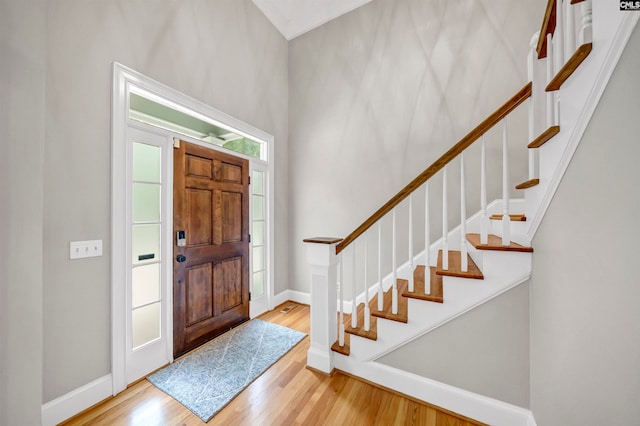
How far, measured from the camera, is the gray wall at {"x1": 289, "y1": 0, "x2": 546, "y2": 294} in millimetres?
2329

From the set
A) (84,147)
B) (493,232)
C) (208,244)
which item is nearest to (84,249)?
(84,147)

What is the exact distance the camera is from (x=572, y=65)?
3.09ft

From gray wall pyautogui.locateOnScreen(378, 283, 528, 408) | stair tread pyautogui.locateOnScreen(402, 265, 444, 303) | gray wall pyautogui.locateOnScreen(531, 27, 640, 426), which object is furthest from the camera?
stair tread pyautogui.locateOnScreen(402, 265, 444, 303)

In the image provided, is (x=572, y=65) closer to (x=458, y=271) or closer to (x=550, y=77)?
(x=550, y=77)

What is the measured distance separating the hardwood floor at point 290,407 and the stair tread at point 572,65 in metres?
1.98

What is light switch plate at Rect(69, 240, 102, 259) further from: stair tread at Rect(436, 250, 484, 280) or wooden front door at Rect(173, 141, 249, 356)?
stair tread at Rect(436, 250, 484, 280)

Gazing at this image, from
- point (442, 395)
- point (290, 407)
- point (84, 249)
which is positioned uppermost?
point (84, 249)

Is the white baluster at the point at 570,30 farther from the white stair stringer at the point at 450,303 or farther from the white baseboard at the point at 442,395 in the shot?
the white baseboard at the point at 442,395

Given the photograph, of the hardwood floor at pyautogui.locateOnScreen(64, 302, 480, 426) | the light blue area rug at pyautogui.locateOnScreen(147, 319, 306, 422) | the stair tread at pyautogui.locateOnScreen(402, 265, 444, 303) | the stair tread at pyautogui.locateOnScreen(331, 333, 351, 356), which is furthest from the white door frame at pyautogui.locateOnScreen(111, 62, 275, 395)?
the stair tread at pyautogui.locateOnScreen(402, 265, 444, 303)

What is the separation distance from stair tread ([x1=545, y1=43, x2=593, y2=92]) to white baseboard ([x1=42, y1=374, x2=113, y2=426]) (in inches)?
Answer: 127

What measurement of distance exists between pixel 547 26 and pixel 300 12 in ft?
10.4

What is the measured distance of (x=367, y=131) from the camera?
2922 mm

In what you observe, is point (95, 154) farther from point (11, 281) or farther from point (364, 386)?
point (364, 386)

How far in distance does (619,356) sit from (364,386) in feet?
4.95
